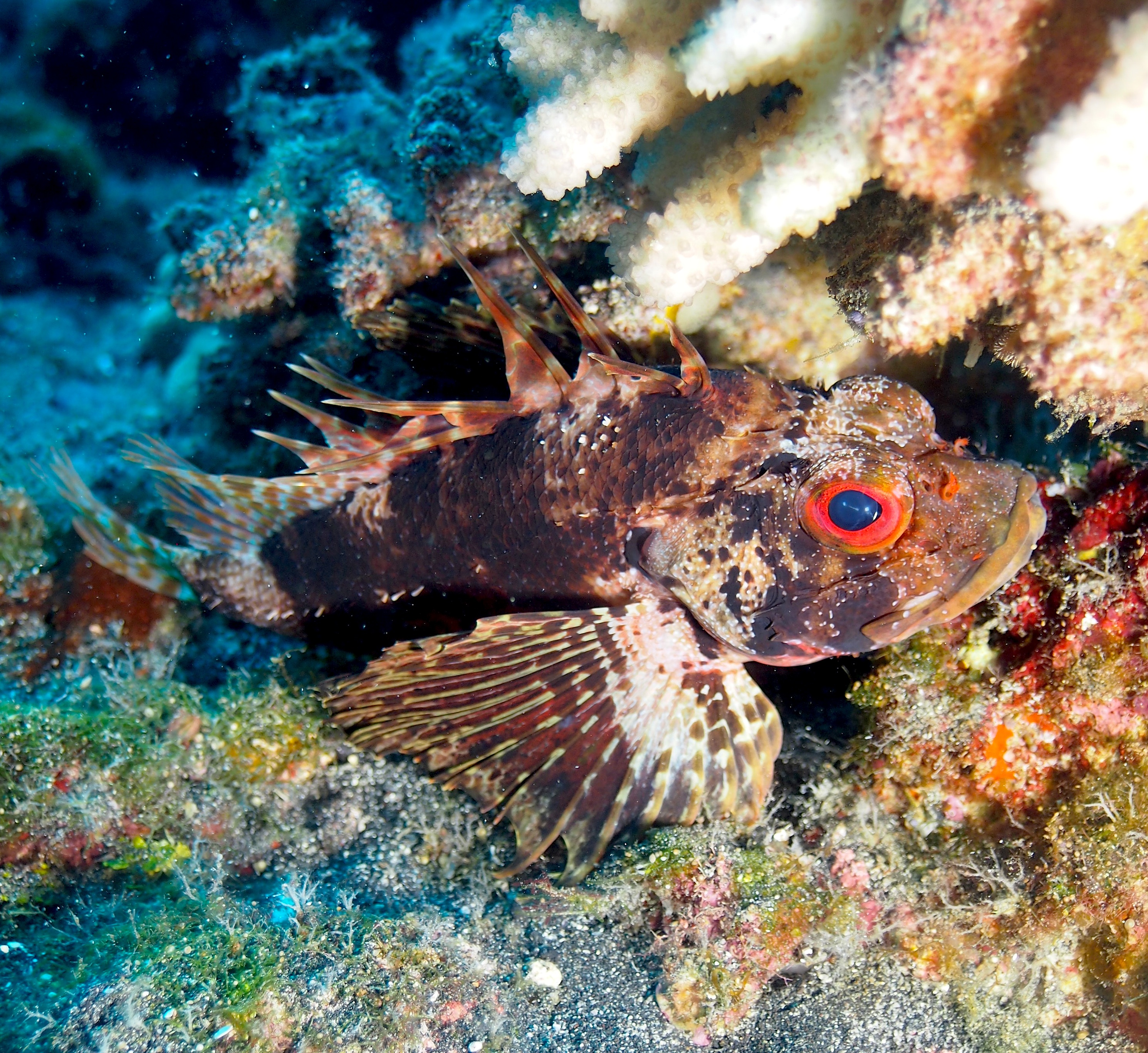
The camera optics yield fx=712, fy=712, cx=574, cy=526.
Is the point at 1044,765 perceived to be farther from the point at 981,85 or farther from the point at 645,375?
the point at 981,85

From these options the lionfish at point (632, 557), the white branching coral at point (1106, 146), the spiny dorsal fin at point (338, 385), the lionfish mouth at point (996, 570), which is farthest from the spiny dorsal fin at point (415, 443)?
the white branching coral at point (1106, 146)

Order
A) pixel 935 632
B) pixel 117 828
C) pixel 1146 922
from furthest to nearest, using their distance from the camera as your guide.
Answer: pixel 117 828, pixel 935 632, pixel 1146 922

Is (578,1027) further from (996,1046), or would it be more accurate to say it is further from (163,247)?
(163,247)

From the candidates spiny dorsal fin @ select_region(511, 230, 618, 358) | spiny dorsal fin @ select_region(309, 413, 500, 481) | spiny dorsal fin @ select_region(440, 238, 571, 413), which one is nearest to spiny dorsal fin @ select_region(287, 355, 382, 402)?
spiny dorsal fin @ select_region(309, 413, 500, 481)

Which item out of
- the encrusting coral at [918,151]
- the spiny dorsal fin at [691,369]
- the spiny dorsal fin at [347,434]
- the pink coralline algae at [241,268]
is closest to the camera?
the encrusting coral at [918,151]

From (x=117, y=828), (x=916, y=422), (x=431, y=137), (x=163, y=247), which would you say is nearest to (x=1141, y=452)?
(x=916, y=422)

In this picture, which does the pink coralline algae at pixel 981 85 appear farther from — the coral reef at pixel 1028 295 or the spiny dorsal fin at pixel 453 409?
the spiny dorsal fin at pixel 453 409
